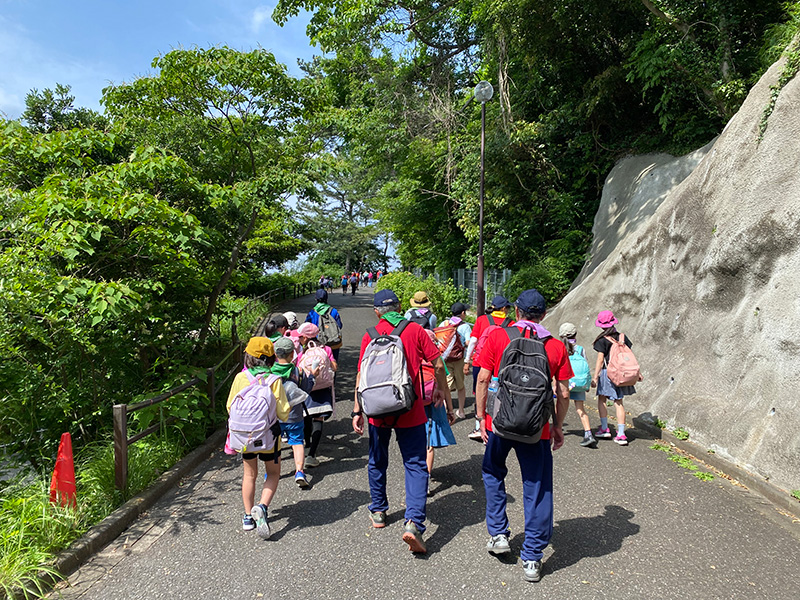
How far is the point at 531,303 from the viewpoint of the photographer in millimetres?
3721

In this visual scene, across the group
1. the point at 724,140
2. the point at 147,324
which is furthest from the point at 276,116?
the point at 724,140

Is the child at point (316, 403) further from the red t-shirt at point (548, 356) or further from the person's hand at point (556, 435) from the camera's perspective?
the person's hand at point (556, 435)

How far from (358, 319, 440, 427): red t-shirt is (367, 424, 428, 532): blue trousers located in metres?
0.07

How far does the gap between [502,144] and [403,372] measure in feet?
45.2

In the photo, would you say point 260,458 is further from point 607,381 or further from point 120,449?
point 607,381

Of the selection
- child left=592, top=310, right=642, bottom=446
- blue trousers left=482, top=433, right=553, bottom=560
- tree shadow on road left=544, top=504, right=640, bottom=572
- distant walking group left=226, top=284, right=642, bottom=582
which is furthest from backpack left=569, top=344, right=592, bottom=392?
blue trousers left=482, top=433, right=553, bottom=560

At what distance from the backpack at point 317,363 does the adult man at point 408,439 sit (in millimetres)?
1263

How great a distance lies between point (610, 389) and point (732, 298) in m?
2.06

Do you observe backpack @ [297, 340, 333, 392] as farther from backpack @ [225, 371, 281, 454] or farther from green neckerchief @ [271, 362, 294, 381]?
backpack @ [225, 371, 281, 454]

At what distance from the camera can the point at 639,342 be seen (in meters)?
8.39

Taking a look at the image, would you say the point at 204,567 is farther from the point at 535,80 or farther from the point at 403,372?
the point at 535,80

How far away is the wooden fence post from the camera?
471 centimetres

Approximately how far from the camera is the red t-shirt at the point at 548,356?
11.7 feet

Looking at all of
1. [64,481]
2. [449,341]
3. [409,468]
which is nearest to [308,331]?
A: [449,341]
